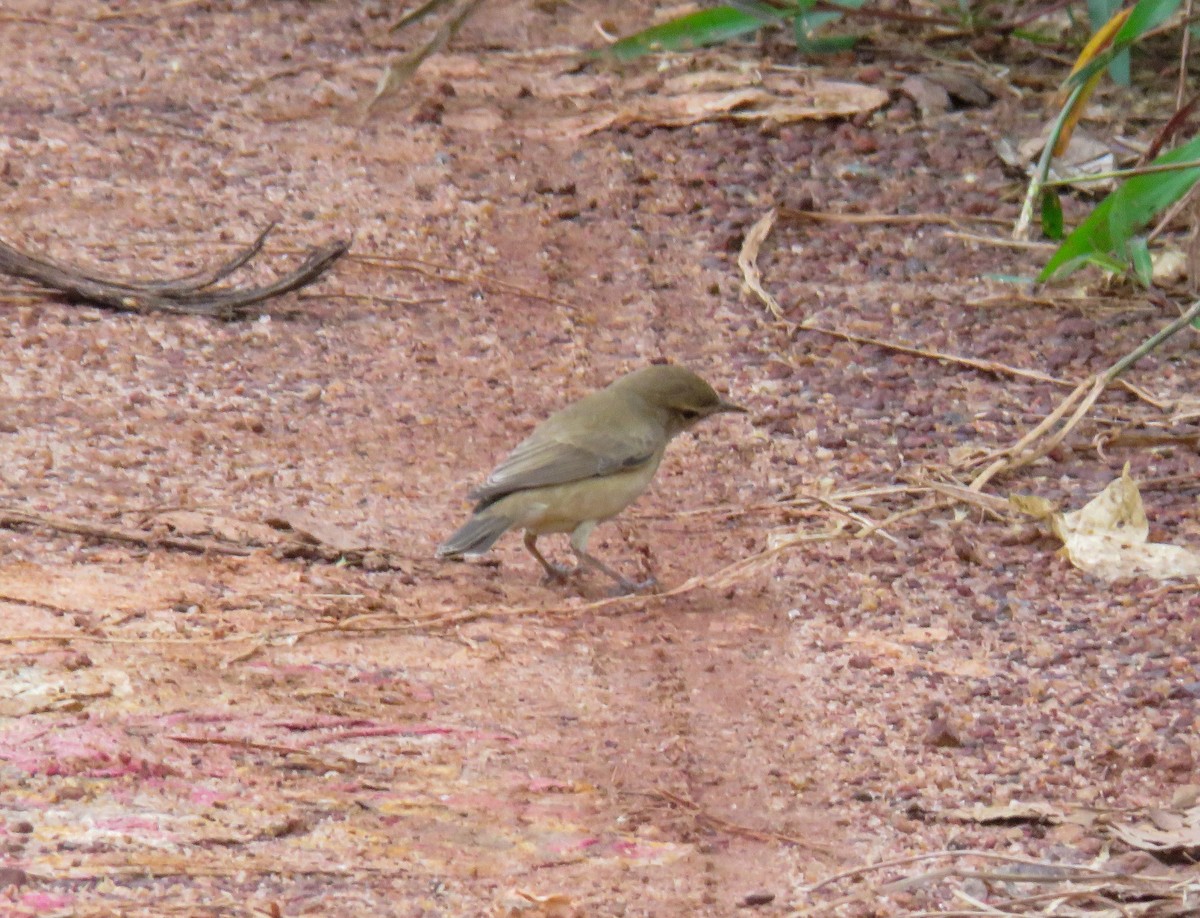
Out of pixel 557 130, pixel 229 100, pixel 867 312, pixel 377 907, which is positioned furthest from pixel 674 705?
pixel 229 100

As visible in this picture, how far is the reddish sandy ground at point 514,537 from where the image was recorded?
445cm

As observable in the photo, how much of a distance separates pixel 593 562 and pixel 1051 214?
2824 millimetres

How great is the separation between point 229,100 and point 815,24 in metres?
3.23

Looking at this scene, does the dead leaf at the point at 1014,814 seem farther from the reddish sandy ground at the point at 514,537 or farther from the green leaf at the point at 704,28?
the green leaf at the point at 704,28

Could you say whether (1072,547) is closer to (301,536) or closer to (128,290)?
(301,536)

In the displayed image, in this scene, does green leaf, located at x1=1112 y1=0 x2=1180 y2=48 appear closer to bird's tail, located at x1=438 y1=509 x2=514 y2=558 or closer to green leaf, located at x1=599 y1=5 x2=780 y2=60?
green leaf, located at x1=599 y1=5 x2=780 y2=60

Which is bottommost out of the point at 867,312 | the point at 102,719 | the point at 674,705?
the point at 867,312

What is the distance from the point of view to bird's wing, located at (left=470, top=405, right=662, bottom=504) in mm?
6473

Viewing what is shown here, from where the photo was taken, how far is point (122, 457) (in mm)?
6848

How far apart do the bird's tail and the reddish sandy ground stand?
6.0 inches

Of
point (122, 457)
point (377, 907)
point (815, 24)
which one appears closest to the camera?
point (377, 907)

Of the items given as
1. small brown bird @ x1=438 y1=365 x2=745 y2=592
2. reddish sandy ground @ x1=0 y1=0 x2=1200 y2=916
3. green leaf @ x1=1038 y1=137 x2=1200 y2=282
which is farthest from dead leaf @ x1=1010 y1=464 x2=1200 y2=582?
small brown bird @ x1=438 y1=365 x2=745 y2=592

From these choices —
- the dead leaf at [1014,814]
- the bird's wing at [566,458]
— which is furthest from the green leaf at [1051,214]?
the dead leaf at [1014,814]

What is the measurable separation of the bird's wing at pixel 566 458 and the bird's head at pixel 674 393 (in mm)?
283
